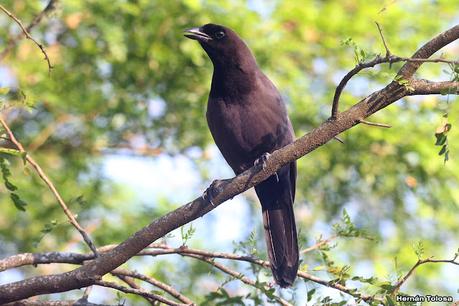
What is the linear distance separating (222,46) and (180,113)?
250 cm

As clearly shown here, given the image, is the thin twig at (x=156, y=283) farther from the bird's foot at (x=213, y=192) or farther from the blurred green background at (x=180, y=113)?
the blurred green background at (x=180, y=113)

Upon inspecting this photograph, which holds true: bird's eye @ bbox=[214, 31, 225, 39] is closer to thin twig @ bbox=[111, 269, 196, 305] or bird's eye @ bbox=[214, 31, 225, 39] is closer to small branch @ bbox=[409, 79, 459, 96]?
thin twig @ bbox=[111, 269, 196, 305]

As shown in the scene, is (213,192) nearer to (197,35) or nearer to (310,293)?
(310,293)

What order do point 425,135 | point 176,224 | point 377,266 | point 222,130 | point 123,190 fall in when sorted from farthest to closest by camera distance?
point 123,190 < point 425,135 < point 377,266 < point 222,130 < point 176,224

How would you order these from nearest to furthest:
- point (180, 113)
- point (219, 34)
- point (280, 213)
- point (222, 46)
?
1. point (280, 213)
2. point (222, 46)
3. point (219, 34)
4. point (180, 113)

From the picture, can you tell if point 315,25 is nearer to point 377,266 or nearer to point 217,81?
point 377,266

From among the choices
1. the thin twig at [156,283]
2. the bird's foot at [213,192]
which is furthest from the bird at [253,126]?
the thin twig at [156,283]

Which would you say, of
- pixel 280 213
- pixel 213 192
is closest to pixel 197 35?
pixel 280 213

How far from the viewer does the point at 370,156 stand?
787 cm

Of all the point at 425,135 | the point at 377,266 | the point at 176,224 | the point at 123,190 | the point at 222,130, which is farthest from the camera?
the point at 123,190

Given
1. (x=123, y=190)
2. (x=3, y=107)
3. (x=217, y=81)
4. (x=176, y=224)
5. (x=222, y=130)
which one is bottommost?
(x=176, y=224)

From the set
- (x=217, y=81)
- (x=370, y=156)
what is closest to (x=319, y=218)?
(x=370, y=156)

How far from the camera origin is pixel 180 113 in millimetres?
7926

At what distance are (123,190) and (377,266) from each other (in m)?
3.26
